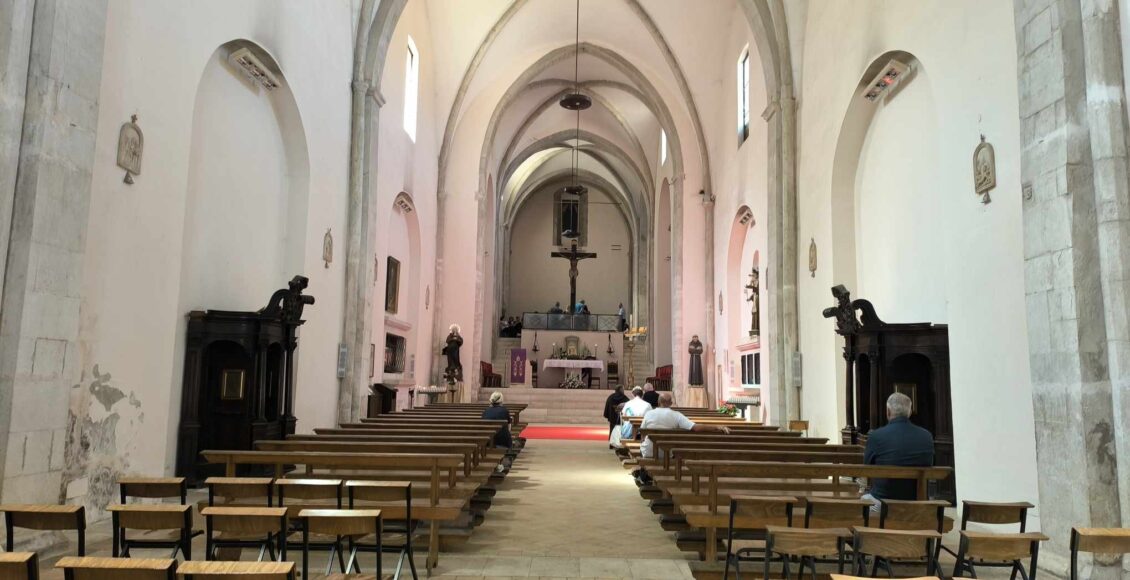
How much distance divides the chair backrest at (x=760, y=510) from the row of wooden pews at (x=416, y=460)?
174 cm

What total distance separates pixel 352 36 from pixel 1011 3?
9782mm

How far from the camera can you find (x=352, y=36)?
42.2 ft

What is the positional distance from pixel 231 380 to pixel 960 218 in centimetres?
784

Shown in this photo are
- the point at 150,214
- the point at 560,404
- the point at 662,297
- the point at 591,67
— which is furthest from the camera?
the point at 662,297

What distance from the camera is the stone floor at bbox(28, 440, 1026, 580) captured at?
518cm

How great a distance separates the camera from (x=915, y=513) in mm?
4492

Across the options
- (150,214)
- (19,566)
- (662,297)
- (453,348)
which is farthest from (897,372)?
(662,297)

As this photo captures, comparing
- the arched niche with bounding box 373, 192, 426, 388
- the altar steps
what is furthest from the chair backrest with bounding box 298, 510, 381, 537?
the altar steps

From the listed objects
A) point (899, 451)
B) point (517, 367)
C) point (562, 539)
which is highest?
point (517, 367)

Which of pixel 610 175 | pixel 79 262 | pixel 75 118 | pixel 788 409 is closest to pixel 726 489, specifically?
pixel 79 262

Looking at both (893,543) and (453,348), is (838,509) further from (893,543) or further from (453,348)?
(453,348)

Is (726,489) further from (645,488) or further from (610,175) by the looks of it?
(610,175)

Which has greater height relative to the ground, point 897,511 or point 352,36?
point 352,36

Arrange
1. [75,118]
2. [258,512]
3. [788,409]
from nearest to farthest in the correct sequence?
1. [258,512]
2. [75,118]
3. [788,409]
